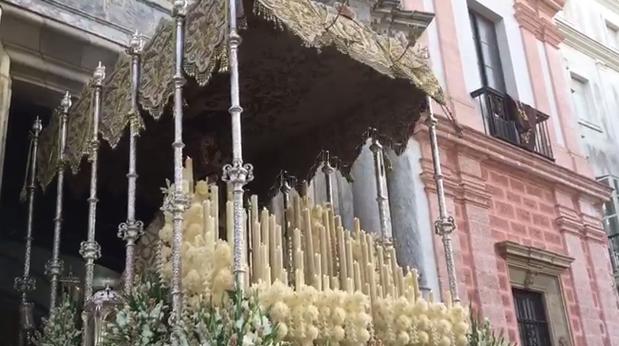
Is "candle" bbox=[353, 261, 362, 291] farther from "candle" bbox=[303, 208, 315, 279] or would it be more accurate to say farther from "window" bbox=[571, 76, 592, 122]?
"window" bbox=[571, 76, 592, 122]

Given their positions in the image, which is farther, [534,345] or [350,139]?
[534,345]

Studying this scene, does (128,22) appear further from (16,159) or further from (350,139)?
(350,139)

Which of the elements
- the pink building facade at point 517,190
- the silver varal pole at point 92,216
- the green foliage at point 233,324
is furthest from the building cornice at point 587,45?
the green foliage at point 233,324

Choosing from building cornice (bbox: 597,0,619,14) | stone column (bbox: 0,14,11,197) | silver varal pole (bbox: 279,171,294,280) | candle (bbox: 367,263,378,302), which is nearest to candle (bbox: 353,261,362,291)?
candle (bbox: 367,263,378,302)

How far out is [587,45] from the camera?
45.9 ft

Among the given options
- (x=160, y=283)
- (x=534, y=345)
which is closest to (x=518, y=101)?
(x=534, y=345)

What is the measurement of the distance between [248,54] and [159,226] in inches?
52.9

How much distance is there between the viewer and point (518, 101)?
34.4 ft

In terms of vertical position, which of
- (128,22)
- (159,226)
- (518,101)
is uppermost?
(518,101)

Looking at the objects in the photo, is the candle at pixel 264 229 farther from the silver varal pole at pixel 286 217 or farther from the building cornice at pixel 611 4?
the building cornice at pixel 611 4

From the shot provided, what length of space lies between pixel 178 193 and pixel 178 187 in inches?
1.3

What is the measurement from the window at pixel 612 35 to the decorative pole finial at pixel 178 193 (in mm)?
12246

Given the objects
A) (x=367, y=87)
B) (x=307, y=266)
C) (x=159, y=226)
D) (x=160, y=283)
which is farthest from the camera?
(x=367, y=87)

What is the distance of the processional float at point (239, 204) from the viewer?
13.6 feet
